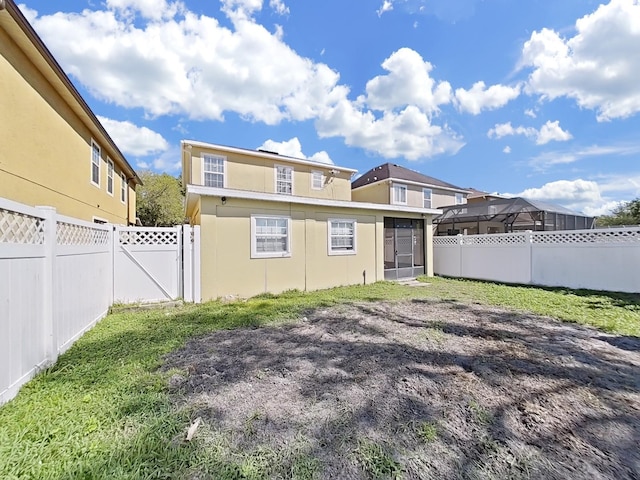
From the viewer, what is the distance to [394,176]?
19.2 metres

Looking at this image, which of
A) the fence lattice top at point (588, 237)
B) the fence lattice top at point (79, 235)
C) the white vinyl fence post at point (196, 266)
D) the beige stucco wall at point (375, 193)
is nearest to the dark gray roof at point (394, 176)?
the beige stucco wall at point (375, 193)

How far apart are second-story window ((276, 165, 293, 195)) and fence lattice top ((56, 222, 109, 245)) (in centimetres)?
933

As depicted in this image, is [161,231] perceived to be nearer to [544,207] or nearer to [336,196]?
[336,196]

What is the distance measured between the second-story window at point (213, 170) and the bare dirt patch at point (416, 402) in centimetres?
1004

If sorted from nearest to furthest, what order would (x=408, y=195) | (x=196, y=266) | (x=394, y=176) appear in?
(x=196, y=266)
(x=394, y=176)
(x=408, y=195)

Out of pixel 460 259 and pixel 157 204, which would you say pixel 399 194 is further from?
pixel 157 204

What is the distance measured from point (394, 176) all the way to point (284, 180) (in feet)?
27.3

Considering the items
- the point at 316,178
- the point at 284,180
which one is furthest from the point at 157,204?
the point at 316,178

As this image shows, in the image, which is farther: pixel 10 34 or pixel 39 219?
pixel 10 34

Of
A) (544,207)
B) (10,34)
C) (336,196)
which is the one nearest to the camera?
(10,34)

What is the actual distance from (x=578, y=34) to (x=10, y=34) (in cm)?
1349

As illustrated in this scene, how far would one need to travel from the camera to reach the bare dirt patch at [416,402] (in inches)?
75.1

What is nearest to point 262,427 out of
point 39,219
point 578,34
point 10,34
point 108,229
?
point 39,219

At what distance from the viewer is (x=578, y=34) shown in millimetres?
7891
